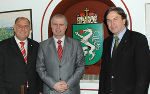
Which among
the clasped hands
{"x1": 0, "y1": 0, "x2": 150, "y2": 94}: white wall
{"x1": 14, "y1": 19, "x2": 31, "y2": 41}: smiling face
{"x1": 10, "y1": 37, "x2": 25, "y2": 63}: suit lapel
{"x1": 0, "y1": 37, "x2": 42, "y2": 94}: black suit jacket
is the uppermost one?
{"x1": 0, "y1": 0, "x2": 150, "y2": 94}: white wall

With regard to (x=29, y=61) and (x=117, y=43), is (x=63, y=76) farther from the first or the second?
(x=117, y=43)

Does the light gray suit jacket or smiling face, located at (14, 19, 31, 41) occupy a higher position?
smiling face, located at (14, 19, 31, 41)

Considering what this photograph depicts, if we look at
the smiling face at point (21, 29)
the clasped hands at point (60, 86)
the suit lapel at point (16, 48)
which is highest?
the smiling face at point (21, 29)

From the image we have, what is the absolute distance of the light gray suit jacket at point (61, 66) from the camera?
2410mm

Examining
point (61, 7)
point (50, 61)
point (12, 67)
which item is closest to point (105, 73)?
point (50, 61)

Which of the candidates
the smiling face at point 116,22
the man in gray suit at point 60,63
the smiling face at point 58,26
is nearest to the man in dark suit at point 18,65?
the man in gray suit at point 60,63

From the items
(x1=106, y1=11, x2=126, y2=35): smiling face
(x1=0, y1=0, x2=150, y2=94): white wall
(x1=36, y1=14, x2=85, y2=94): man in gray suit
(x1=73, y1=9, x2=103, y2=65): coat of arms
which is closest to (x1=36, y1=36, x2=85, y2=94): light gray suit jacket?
(x1=36, y1=14, x2=85, y2=94): man in gray suit

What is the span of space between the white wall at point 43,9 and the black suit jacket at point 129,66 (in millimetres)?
1162

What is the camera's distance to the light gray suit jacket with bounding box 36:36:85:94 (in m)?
2.41

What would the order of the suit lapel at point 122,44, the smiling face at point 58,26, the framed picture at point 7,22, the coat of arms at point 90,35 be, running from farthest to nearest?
the framed picture at point 7,22
the coat of arms at point 90,35
the smiling face at point 58,26
the suit lapel at point 122,44

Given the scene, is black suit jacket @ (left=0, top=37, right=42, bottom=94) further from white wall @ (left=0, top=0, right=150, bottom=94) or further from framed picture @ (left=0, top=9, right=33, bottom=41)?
framed picture @ (left=0, top=9, right=33, bottom=41)

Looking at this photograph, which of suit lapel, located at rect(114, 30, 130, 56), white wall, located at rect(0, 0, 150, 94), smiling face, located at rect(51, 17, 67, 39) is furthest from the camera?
white wall, located at rect(0, 0, 150, 94)

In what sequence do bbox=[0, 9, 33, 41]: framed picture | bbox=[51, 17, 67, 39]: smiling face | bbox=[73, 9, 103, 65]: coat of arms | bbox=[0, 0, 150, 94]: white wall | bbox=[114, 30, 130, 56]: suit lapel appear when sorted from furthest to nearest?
bbox=[0, 9, 33, 41]: framed picture
bbox=[73, 9, 103, 65]: coat of arms
bbox=[0, 0, 150, 94]: white wall
bbox=[51, 17, 67, 39]: smiling face
bbox=[114, 30, 130, 56]: suit lapel

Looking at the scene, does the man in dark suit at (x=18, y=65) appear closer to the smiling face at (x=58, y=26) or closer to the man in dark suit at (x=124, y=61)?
the smiling face at (x=58, y=26)
